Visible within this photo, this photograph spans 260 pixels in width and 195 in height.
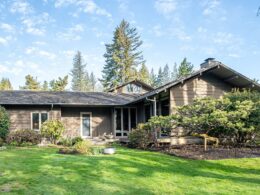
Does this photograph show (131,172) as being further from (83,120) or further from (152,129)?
(83,120)

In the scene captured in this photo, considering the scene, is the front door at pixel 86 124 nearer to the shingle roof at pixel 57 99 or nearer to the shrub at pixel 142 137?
the shingle roof at pixel 57 99

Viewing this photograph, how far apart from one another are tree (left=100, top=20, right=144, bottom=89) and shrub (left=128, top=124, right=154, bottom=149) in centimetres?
3112

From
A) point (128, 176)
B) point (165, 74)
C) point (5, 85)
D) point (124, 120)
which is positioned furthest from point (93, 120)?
point (165, 74)

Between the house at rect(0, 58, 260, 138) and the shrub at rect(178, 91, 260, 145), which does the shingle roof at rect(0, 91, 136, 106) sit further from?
the shrub at rect(178, 91, 260, 145)

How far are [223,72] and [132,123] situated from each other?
7.82 meters

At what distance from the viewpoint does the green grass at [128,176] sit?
6266 mm

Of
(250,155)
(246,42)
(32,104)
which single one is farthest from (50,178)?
(246,42)

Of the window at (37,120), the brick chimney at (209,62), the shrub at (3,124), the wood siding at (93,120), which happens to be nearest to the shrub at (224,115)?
the brick chimney at (209,62)

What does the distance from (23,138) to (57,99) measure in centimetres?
430

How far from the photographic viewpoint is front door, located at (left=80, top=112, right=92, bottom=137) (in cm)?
2075

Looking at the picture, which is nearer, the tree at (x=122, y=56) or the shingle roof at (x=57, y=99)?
the shingle roof at (x=57, y=99)

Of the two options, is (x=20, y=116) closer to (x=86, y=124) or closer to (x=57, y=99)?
(x=57, y=99)

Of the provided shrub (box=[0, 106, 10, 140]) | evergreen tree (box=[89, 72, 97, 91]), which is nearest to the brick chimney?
shrub (box=[0, 106, 10, 140])

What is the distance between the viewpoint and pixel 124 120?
2100cm
